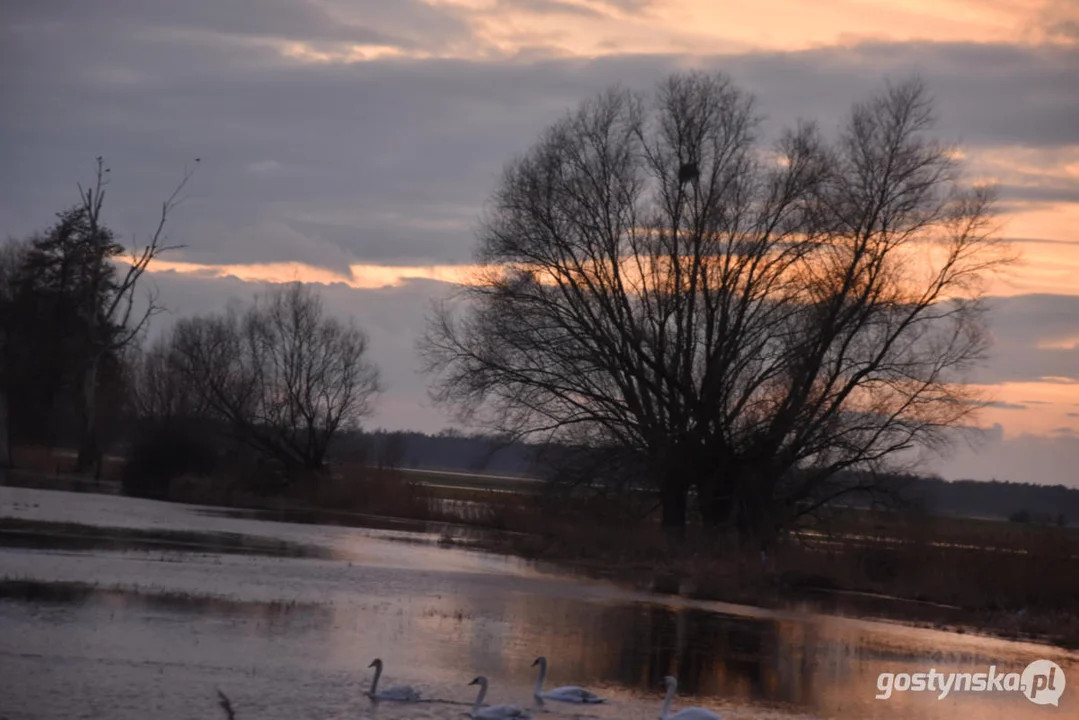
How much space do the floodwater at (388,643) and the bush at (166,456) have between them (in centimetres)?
3172

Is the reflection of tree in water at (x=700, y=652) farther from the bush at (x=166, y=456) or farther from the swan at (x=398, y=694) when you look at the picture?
the bush at (x=166, y=456)

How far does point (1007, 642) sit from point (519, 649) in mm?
11543

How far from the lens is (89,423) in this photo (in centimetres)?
6081

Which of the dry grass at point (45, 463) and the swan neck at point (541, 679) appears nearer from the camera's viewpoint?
the swan neck at point (541, 679)

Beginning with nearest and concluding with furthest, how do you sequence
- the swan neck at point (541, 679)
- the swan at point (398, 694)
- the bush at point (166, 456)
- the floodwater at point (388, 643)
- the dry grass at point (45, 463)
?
the floodwater at point (388, 643), the swan at point (398, 694), the swan neck at point (541, 679), the bush at point (166, 456), the dry grass at point (45, 463)

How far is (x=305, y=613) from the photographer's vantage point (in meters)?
18.5

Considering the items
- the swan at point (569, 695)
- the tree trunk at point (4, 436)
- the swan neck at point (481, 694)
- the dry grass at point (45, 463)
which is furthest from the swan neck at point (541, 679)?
the tree trunk at point (4, 436)

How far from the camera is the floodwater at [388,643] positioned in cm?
1245

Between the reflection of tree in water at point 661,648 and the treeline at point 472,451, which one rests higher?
the treeline at point 472,451

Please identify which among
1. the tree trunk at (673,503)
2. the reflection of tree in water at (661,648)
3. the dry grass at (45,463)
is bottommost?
the reflection of tree in water at (661,648)

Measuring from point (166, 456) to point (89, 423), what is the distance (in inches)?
166

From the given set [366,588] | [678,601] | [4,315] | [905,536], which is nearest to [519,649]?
[366,588]

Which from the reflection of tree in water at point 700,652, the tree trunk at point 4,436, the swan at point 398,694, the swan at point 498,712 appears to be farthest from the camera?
the tree trunk at point 4,436

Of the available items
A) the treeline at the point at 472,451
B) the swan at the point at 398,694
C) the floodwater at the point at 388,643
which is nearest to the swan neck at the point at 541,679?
the floodwater at the point at 388,643
